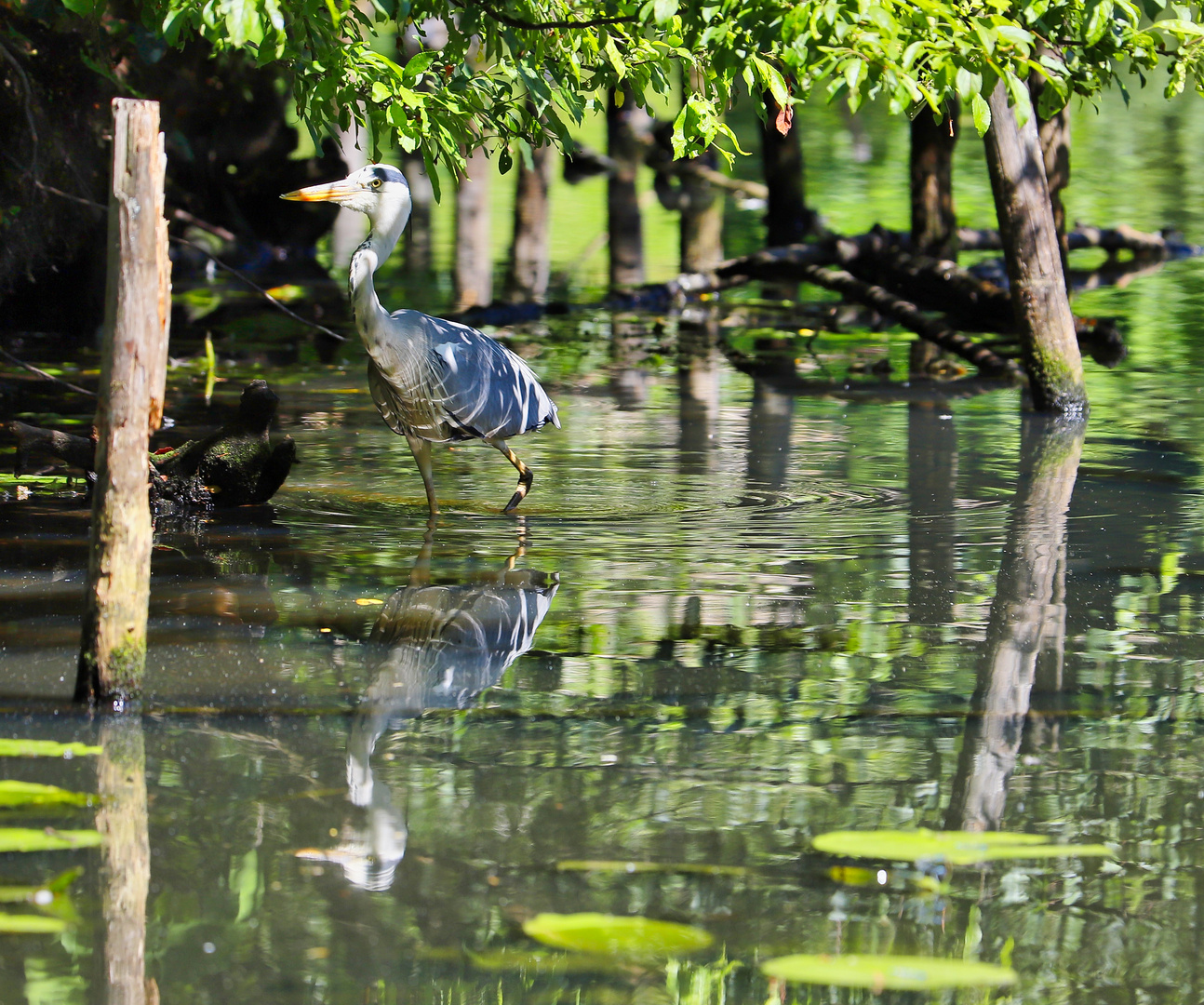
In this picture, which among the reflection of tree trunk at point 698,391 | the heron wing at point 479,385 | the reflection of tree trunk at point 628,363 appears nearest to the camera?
the heron wing at point 479,385

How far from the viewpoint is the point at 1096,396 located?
1248 cm

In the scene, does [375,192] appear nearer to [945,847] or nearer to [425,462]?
[425,462]

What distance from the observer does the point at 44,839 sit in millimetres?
4344

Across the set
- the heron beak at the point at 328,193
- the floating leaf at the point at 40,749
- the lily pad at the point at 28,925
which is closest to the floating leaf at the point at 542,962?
the lily pad at the point at 28,925

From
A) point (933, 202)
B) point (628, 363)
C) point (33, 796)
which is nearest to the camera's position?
point (33, 796)

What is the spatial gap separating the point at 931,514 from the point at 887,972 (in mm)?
5190

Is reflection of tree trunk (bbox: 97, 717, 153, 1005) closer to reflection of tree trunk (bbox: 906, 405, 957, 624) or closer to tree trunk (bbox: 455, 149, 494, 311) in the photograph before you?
reflection of tree trunk (bbox: 906, 405, 957, 624)

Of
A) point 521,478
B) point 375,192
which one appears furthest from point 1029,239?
point 375,192

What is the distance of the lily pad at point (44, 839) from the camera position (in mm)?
4309

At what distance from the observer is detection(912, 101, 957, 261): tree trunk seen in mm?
15562

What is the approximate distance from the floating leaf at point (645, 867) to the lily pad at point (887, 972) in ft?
1.73

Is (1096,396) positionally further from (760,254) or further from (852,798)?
(852,798)

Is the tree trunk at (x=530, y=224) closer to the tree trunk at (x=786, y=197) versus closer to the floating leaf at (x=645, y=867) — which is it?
the tree trunk at (x=786, y=197)

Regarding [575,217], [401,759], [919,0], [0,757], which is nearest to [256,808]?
[401,759]
